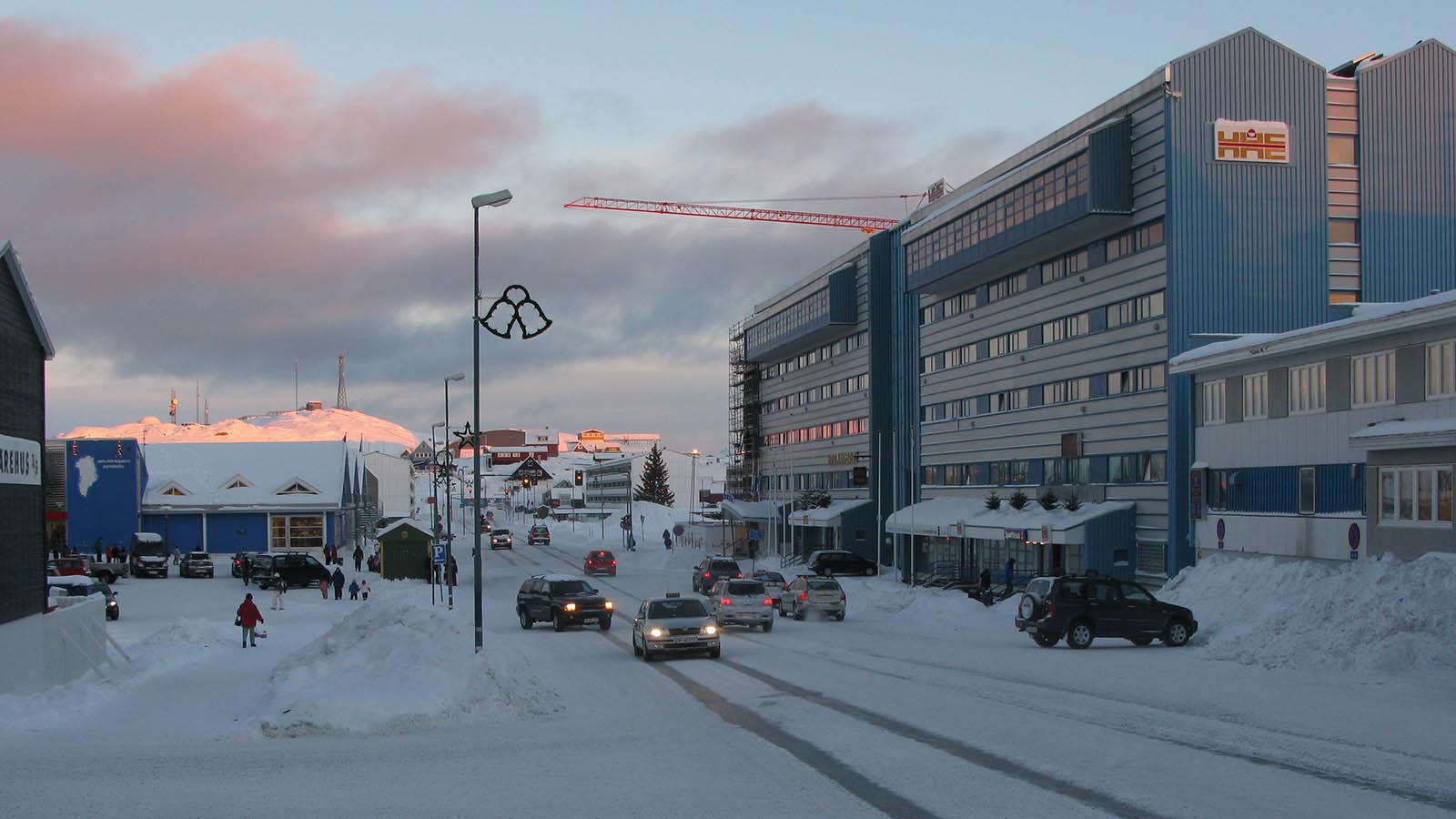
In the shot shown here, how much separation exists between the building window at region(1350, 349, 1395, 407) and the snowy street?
908 cm

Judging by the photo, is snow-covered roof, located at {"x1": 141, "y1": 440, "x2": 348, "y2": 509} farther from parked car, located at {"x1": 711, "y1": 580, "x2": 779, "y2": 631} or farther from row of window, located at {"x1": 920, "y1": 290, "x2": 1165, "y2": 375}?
parked car, located at {"x1": 711, "y1": 580, "x2": 779, "y2": 631}

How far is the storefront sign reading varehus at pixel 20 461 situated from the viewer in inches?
878

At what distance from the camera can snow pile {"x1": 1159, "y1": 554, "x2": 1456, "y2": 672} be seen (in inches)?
888

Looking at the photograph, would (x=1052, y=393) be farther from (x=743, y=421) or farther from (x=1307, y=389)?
(x=743, y=421)

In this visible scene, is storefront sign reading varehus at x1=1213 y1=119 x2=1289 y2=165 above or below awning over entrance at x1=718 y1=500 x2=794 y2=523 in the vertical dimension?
above

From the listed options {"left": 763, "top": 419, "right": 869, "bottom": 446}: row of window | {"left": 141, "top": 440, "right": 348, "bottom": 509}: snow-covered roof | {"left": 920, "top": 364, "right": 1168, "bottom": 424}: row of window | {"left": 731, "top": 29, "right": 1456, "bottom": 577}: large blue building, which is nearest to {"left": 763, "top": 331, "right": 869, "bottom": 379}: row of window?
{"left": 763, "top": 419, "right": 869, "bottom": 446}: row of window

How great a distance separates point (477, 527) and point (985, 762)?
18112mm

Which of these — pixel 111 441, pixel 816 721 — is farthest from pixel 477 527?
pixel 111 441

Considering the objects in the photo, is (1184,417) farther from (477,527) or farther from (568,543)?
(568,543)

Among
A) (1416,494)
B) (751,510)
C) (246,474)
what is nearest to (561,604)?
(1416,494)

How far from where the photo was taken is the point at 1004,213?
170ft

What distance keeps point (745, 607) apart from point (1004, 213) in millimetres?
23859

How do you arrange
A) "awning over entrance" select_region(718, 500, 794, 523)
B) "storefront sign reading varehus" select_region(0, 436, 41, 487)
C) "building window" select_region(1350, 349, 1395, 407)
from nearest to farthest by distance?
"storefront sign reading varehus" select_region(0, 436, 41, 487)
"building window" select_region(1350, 349, 1395, 407)
"awning over entrance" select_region(718, 500, 794, 523)

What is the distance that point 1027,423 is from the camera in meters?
53.8
